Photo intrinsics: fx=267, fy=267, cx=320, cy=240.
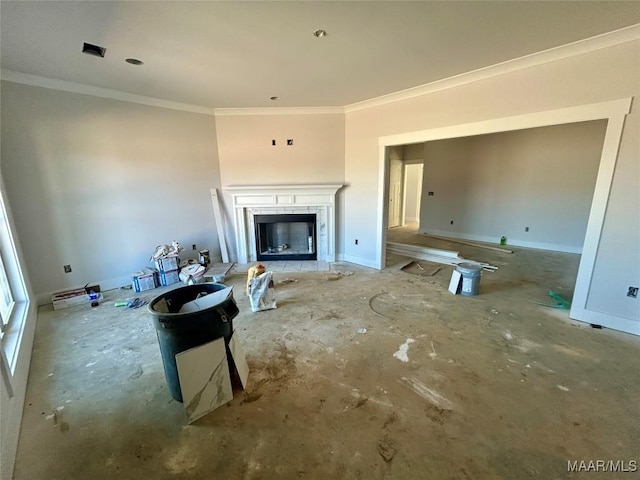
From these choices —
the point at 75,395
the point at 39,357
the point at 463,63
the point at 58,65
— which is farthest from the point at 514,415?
the point at 58,65

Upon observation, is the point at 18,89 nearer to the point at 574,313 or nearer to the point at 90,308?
the point at 90,308

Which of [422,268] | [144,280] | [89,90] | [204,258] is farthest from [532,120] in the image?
[89,90]

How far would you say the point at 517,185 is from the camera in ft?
19.4

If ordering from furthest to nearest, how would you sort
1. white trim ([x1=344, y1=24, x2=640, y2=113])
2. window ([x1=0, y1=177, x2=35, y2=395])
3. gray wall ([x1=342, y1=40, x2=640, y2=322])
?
window ([x1=0, y1=177, x2=35, y2=395]) → gray wall ([x1=342, y1=40, x2=640, y2=322]) → white trim ([x1=344, y1=24, x2=640, y2=113])

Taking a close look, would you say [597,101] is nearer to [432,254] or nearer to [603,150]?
[603,150]

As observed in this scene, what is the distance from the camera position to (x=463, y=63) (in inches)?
114

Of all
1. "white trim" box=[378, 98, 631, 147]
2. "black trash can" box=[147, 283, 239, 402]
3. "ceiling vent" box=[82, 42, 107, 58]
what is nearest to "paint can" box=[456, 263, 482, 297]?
"white trim" box=[378, 98, 631, 147]

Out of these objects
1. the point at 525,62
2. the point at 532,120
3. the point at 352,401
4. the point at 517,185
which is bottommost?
the point at 352,401

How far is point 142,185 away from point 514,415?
4993mm

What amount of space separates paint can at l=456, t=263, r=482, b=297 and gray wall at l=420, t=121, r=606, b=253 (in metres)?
3.54

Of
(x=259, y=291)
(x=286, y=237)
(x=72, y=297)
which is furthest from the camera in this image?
(x=286, y=237)

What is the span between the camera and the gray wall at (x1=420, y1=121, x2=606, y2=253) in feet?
17.2

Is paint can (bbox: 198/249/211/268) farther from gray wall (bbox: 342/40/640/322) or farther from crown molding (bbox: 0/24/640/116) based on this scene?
gray wall (bbox: 342/40/640/322)

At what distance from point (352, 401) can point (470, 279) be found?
7.93 feet
